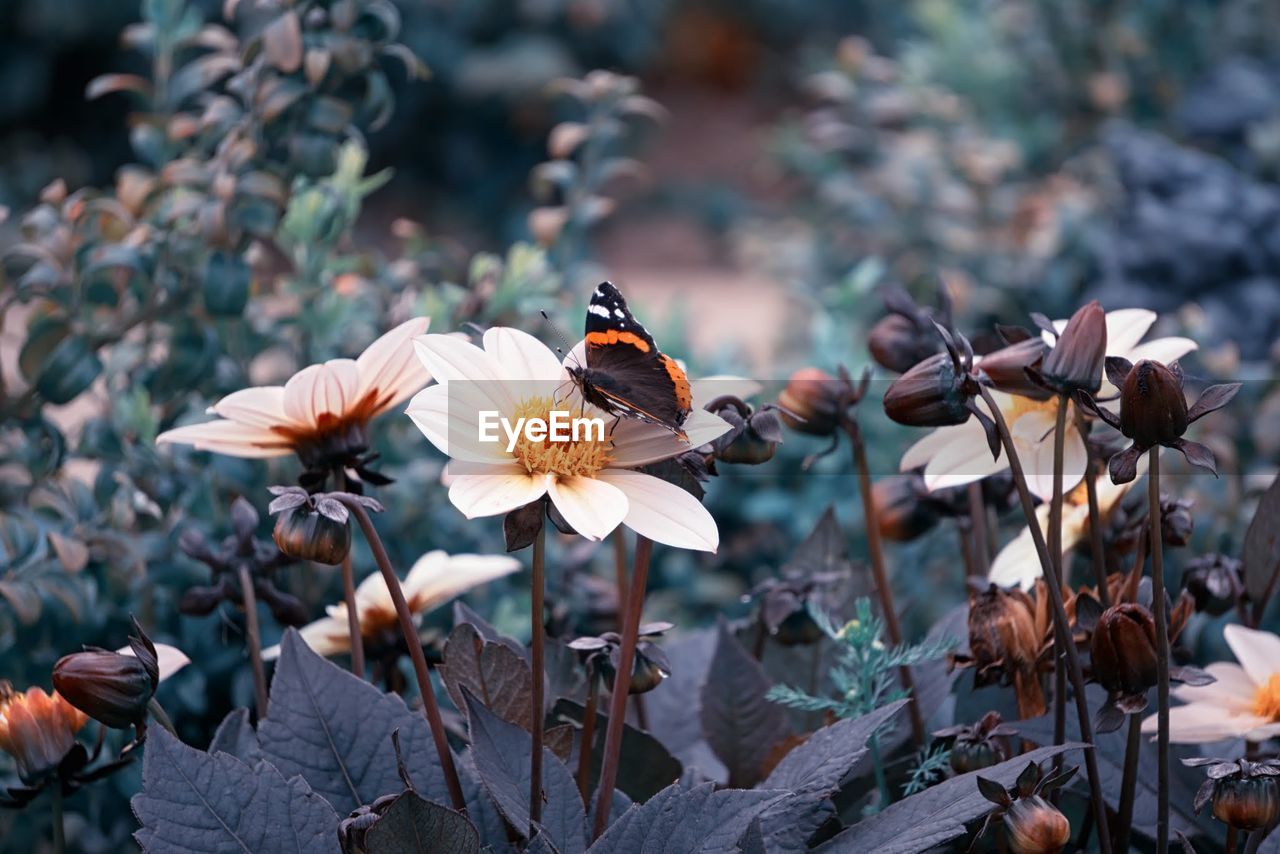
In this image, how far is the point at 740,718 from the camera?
76cm

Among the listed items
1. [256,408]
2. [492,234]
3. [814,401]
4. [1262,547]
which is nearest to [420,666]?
[256,408]

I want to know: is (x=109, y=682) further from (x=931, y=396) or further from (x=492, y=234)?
(x=492, y=234)

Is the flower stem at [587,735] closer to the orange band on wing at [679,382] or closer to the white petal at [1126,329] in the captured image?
the orange band on wing at [679,382]

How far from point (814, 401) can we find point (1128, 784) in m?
0.25

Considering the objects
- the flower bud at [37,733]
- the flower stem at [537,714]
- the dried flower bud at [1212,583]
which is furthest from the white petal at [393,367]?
the dried flower bud at [1212,583]

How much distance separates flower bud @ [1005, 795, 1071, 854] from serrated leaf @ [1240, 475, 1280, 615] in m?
0.27

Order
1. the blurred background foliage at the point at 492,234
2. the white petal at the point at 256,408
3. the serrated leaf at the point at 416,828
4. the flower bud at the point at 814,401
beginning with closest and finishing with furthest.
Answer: the serrated leaf at the point at 416,828, the white petal at the point at 256,408, the flower bud at the point at 814,401, the blurred background foliage at the point at 492,234

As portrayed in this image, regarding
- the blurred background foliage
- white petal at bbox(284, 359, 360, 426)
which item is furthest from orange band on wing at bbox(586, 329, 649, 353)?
the blurred background foliage

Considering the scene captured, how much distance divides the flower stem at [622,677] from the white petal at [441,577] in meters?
0.18

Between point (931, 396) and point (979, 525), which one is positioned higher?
point (931, 396)

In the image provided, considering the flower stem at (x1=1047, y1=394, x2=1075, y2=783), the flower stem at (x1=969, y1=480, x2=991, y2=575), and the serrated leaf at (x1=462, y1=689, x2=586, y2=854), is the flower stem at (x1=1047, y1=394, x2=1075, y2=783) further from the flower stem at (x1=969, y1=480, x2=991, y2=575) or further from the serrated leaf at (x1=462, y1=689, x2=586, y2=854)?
the serrated leaf at (x1=462, y1=689, x2=586, y2=854)

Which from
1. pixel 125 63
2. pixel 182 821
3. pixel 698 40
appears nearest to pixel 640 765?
pixel 182 821

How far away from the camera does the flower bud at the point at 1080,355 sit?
1.92ft

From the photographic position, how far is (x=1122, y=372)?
0.60 metres
